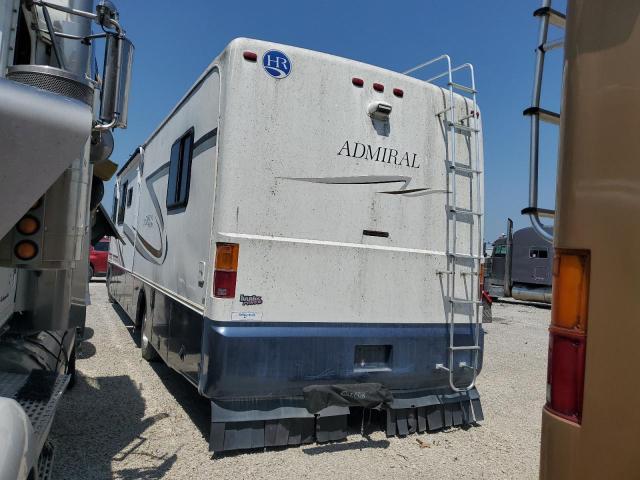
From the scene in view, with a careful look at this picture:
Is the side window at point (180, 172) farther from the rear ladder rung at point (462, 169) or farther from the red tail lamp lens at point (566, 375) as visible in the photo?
the red tail lamp lens at point (566, 375)

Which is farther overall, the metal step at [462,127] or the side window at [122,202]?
the side window at [122,202]

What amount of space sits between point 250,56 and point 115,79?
1565 mm

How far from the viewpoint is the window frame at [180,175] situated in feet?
15.3

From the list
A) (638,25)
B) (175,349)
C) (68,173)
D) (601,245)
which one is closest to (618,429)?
(601,245)

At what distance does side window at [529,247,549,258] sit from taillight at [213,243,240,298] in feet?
49.4

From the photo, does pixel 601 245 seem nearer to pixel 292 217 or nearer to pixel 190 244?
pixel 292 217

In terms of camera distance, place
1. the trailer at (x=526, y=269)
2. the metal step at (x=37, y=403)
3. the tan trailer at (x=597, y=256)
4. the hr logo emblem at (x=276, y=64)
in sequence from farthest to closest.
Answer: the trailer at (x=526, y=269)
the hr logo emblem at (x=276, y=64)
the metal step at (x=37, y=403)
the tan trailer at (x=597, y=256)

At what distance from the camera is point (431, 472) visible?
3.73 metres

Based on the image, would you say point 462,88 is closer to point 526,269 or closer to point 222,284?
point 222,284

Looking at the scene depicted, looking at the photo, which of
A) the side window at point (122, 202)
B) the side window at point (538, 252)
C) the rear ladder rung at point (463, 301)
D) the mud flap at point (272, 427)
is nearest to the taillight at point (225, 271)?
the mud flap at point (272, 427)

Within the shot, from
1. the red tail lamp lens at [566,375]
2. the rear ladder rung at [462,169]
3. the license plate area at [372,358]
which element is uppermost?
the rear ladder rung at [462,169]

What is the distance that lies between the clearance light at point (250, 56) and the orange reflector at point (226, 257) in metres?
1.40

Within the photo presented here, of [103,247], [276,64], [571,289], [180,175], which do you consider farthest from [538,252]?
[571,289]

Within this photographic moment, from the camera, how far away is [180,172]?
197 inches
